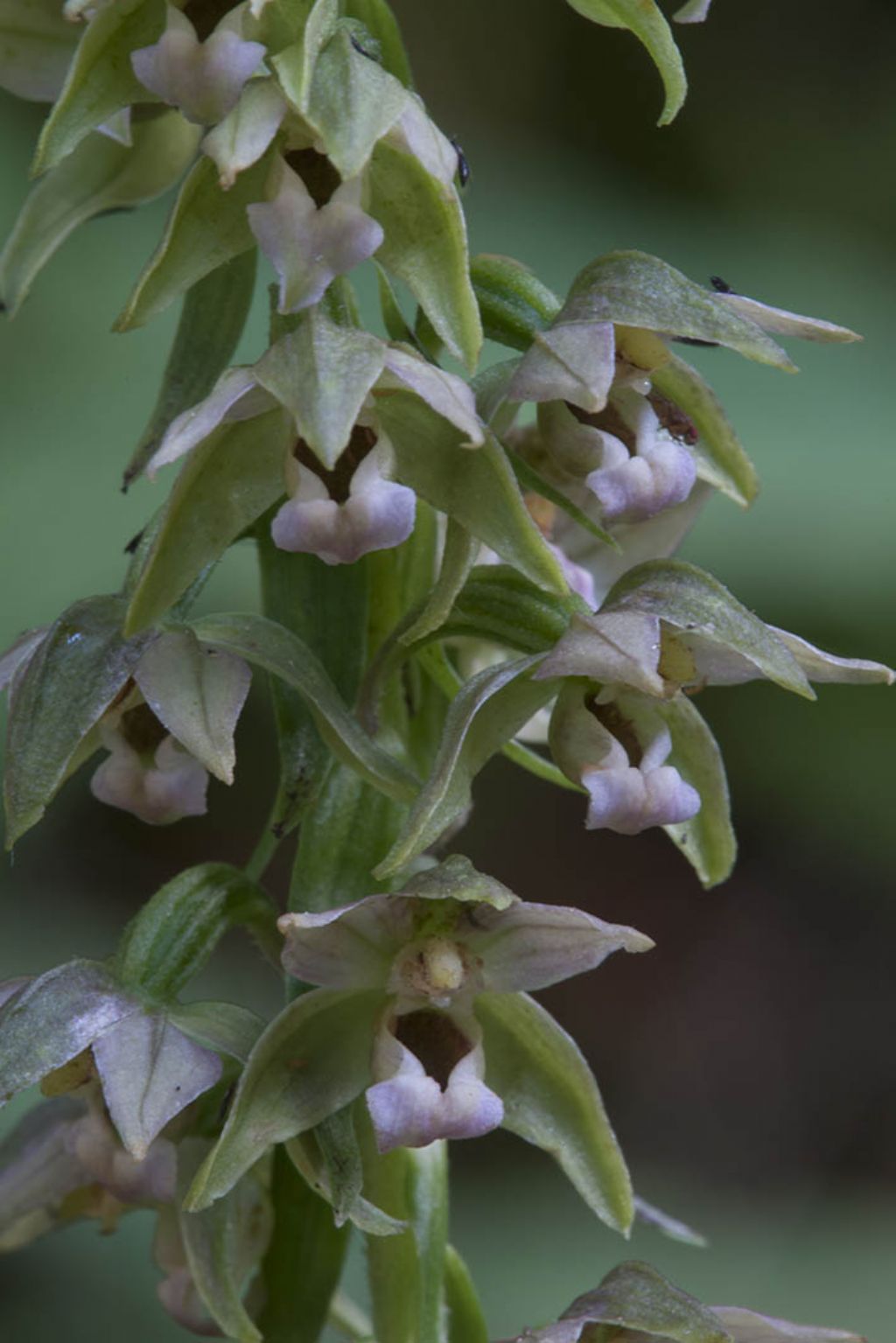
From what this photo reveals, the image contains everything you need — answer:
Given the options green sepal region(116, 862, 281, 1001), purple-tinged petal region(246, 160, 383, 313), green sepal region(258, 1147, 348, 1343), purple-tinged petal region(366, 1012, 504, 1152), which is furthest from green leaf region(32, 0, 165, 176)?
green sepal region(258, 1147, 348, 1343)

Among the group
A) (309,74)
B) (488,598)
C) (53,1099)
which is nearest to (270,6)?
(309,74)

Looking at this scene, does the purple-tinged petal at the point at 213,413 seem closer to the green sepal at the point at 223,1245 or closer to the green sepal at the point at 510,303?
the green sepal at the point at 510,303

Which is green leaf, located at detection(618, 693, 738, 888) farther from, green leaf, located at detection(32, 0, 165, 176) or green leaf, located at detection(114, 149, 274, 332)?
green leaf, located at detection(32, 0, 165, 176)

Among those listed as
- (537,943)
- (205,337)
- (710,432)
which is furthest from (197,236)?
(537,943)

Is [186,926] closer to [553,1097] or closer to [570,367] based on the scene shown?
[553,1097]

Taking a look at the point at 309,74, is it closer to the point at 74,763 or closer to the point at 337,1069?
the point at 74,763

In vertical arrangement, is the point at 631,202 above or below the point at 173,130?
below
